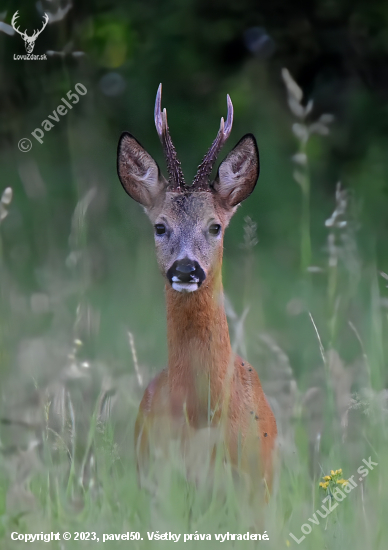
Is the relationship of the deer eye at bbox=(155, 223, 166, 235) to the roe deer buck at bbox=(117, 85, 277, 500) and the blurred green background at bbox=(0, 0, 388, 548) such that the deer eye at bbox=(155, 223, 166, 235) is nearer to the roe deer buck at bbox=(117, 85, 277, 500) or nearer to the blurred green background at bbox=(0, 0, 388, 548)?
the roe deer buck at bbox=(117, 85, 277, 500)

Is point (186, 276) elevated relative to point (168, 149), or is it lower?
lower

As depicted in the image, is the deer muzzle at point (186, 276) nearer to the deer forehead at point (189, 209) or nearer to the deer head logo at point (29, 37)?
the deer forehead at point (189, 209)

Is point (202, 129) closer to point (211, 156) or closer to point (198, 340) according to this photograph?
point (211, 156)

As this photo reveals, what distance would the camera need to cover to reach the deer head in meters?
3.90

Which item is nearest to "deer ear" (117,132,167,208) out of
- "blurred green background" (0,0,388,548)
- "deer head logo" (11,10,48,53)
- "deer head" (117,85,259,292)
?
"deer head" (117,85,259,292)

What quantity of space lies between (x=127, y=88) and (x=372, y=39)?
2.17 meters

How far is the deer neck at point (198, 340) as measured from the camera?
3.80 metres

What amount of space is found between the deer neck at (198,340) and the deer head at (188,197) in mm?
98

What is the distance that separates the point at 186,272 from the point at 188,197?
1.81ft

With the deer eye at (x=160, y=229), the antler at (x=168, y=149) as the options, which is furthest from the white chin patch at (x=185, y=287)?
the antler at (x=168, y=149)

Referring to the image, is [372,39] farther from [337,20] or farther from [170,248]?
[170,248]

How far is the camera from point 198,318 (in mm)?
3875

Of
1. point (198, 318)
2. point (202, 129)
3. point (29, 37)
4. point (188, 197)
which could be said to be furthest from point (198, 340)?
point (202, 129)

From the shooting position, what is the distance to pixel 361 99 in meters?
7.72
